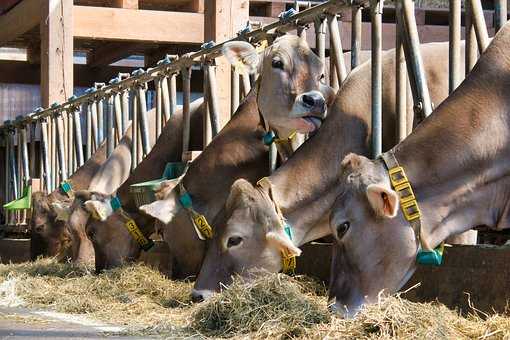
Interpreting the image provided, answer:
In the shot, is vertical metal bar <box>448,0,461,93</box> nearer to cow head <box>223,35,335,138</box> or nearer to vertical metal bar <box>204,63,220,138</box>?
cow head <box>223,35,335,138</box>

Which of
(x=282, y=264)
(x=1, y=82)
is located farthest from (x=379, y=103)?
(x=1, y=82)

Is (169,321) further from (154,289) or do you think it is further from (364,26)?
(364,26)

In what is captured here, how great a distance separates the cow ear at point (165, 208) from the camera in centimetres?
974

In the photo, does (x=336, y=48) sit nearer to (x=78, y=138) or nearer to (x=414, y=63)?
(x=414, y=63)

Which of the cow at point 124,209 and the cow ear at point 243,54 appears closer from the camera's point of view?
the cow ear at point 243,54

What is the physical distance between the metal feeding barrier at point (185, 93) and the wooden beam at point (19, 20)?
1.22m

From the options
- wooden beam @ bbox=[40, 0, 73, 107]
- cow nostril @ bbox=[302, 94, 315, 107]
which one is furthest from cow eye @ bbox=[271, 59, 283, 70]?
wooden beam @ bbox=[40, 0, 73, 107]

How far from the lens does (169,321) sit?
24.3 ft

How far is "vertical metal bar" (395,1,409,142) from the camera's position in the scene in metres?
7.93

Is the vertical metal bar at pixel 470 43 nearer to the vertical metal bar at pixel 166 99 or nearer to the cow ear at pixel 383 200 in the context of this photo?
the cow ear at pixel 383 200

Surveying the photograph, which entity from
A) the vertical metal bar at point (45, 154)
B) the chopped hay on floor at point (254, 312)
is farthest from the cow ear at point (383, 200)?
the vertical metal bar at point (45, 154)

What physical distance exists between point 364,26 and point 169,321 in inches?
244

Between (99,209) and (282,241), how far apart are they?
419cm

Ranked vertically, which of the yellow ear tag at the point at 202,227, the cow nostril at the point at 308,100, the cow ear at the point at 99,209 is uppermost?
the cow nostril at the point at 308,100
